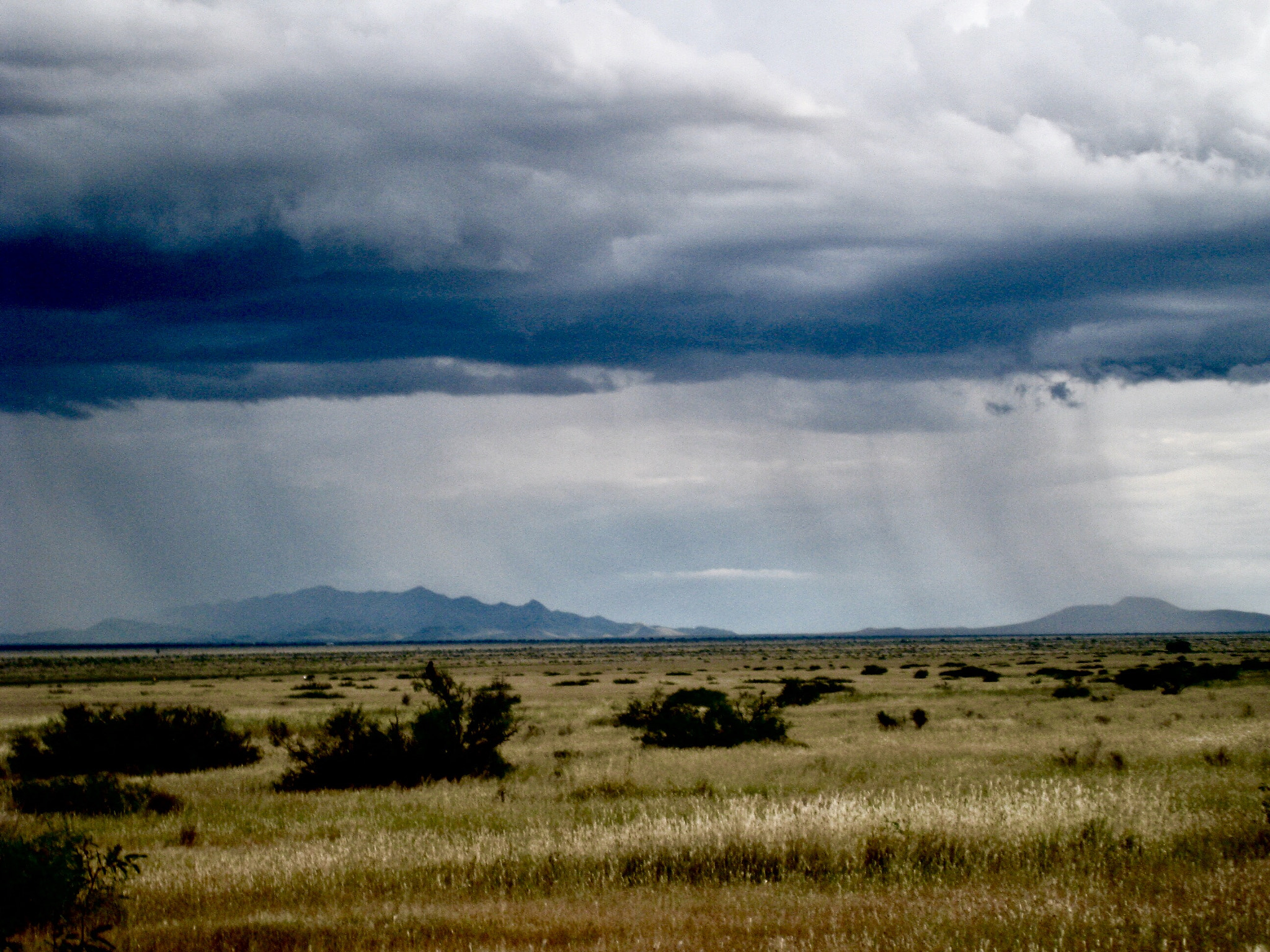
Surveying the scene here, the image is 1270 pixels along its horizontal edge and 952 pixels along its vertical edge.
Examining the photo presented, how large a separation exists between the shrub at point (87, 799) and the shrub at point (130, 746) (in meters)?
7.24

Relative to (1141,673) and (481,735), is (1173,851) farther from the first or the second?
(1141,673)

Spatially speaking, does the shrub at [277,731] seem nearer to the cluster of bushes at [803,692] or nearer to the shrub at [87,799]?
the shrub at [87,799]

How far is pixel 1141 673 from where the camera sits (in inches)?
2245

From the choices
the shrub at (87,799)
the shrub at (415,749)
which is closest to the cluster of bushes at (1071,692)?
the shrub at (415,749)

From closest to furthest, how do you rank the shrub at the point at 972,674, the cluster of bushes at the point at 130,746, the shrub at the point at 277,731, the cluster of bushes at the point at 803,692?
1. the cluster of bushes at the point at 130,746
2. the shrub at the point at 277,731
3. the cluster of bushes at the point at 803,692
4. the shrub at the point at 972,674

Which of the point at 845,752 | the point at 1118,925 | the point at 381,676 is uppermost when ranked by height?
the point at 1118,925

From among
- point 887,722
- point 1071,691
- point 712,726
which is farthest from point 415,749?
point 1071,691

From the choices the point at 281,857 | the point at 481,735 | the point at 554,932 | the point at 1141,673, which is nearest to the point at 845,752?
the point at 481,735

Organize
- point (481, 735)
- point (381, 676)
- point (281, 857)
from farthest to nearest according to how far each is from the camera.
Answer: point (381, 676) → point (481, 735) → point (281, 857)

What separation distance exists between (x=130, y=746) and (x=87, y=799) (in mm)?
9432

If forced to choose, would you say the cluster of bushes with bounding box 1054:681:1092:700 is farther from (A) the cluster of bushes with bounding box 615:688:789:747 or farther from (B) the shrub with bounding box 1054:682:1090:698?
(A) the cluster of bushes with bounding box 615:688:789:747

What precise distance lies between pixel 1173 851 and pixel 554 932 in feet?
25.7

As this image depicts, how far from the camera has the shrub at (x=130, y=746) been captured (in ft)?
91.7

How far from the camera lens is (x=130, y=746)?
2856 centimetres
